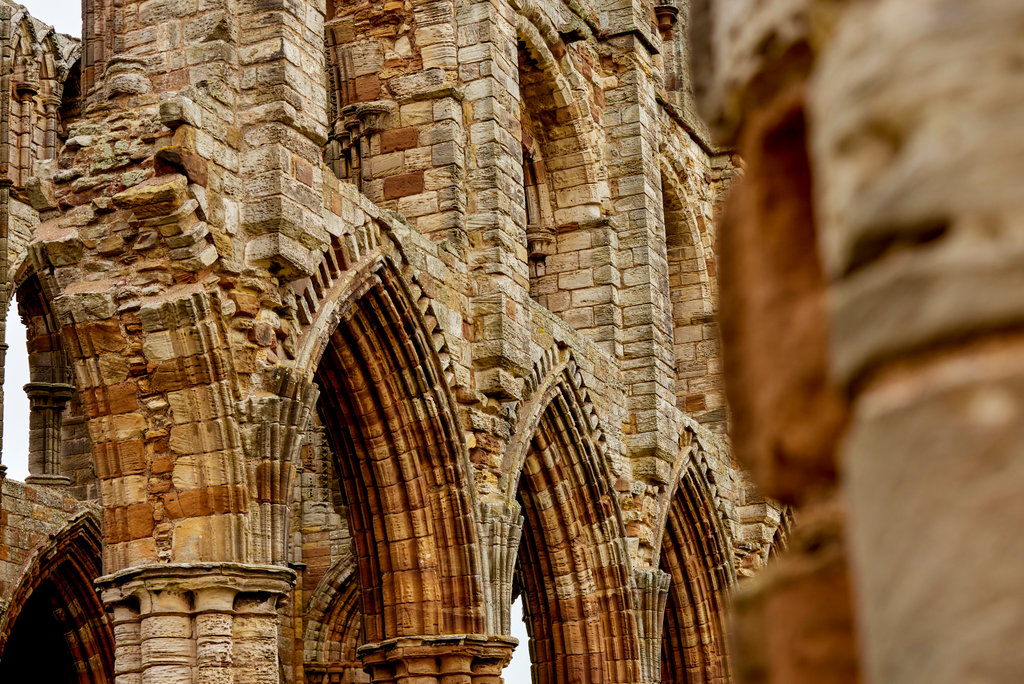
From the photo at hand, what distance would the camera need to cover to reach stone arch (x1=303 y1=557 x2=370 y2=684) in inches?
696

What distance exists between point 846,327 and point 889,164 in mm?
130

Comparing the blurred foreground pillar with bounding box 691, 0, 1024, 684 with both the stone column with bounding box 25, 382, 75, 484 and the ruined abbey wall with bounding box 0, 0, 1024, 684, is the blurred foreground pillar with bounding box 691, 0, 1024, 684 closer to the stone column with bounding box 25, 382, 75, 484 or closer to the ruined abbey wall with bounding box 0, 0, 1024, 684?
the ruined abbey wall with bounding box 0, 0, 1024, 684

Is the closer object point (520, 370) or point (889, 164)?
point (889, 164)

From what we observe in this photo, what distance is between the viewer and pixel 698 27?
1.99m

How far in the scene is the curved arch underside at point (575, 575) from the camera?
45.4 feet

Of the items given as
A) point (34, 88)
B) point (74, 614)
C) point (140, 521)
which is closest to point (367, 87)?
point (140, 521)

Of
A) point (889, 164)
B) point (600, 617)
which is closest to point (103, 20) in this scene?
point (600, 617)

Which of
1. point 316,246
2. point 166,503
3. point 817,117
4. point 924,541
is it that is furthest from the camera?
point 316,246

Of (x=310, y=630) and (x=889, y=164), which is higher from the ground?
(x=310, y=630)

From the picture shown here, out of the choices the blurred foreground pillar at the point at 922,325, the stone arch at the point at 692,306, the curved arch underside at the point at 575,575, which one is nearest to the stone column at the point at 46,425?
the curved arch underside at the point at 575,575

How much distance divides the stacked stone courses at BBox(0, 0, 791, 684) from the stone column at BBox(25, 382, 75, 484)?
45 mm

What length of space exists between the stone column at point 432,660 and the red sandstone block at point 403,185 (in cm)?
349

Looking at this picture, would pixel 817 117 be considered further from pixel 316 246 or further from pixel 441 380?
pixel 441 380

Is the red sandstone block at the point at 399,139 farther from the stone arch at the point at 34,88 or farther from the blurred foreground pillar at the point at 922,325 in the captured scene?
the blurred foreground pillar at the point at 922,325
